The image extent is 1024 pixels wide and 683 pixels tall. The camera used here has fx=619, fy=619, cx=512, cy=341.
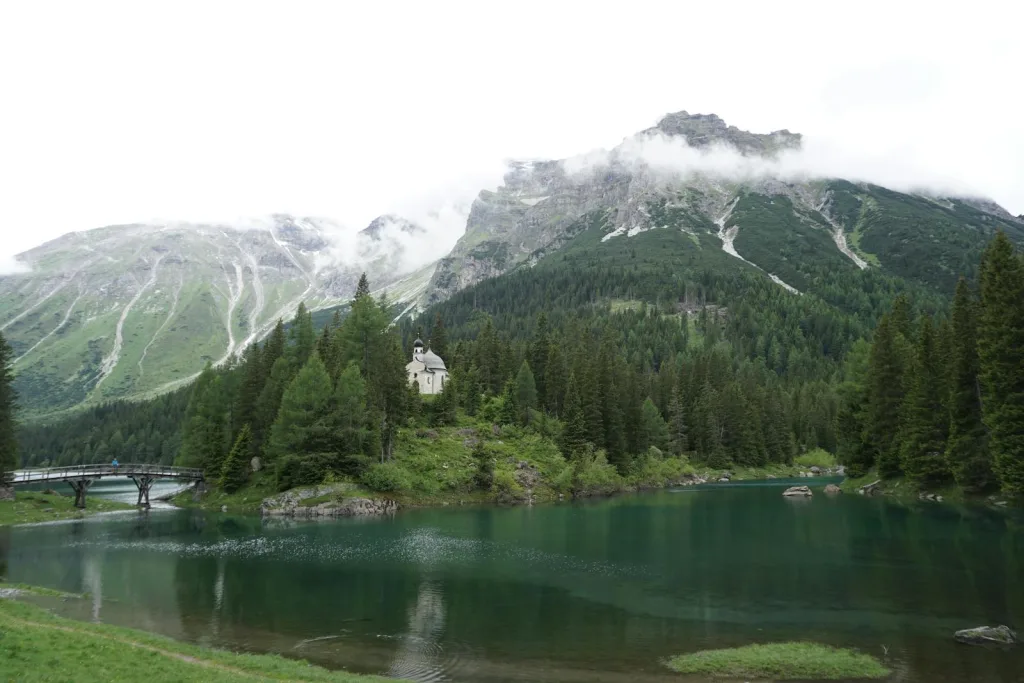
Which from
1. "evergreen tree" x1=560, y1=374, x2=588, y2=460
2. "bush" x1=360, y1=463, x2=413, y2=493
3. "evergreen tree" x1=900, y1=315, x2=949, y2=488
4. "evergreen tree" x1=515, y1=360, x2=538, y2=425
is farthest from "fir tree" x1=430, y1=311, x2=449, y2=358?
"evergreen tree" x1=900, y1=315, x2=949, y2=488

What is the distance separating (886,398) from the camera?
79625 millimetres

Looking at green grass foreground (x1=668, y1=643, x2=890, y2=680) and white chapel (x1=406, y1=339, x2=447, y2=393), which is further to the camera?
white chapel (x1=406, y1=339, x2=447, y2=393)

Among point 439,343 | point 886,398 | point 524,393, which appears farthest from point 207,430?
point 886,398

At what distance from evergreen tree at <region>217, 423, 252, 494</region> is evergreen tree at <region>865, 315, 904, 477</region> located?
84.0m

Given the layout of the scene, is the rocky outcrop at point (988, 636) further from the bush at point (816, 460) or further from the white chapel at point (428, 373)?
the bush at point (816, 460)

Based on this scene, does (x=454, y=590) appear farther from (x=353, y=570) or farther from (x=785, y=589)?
(x=785, y=589)

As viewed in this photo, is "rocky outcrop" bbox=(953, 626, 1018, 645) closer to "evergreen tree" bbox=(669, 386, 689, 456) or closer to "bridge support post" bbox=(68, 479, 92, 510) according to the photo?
"bridge support post" bbox=(68, 479, 92, 510)

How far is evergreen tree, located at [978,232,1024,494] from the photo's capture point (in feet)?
169

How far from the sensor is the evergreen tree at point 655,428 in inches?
4626

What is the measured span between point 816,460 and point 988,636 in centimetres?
12321

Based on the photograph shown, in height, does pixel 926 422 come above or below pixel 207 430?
above

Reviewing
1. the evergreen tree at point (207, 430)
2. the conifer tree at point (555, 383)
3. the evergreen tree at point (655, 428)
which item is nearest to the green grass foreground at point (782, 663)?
the evergreen tree at point (207, 430)

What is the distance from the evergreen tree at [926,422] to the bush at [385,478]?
5892cm

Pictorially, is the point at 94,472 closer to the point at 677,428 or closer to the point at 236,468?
the point at 236,468
